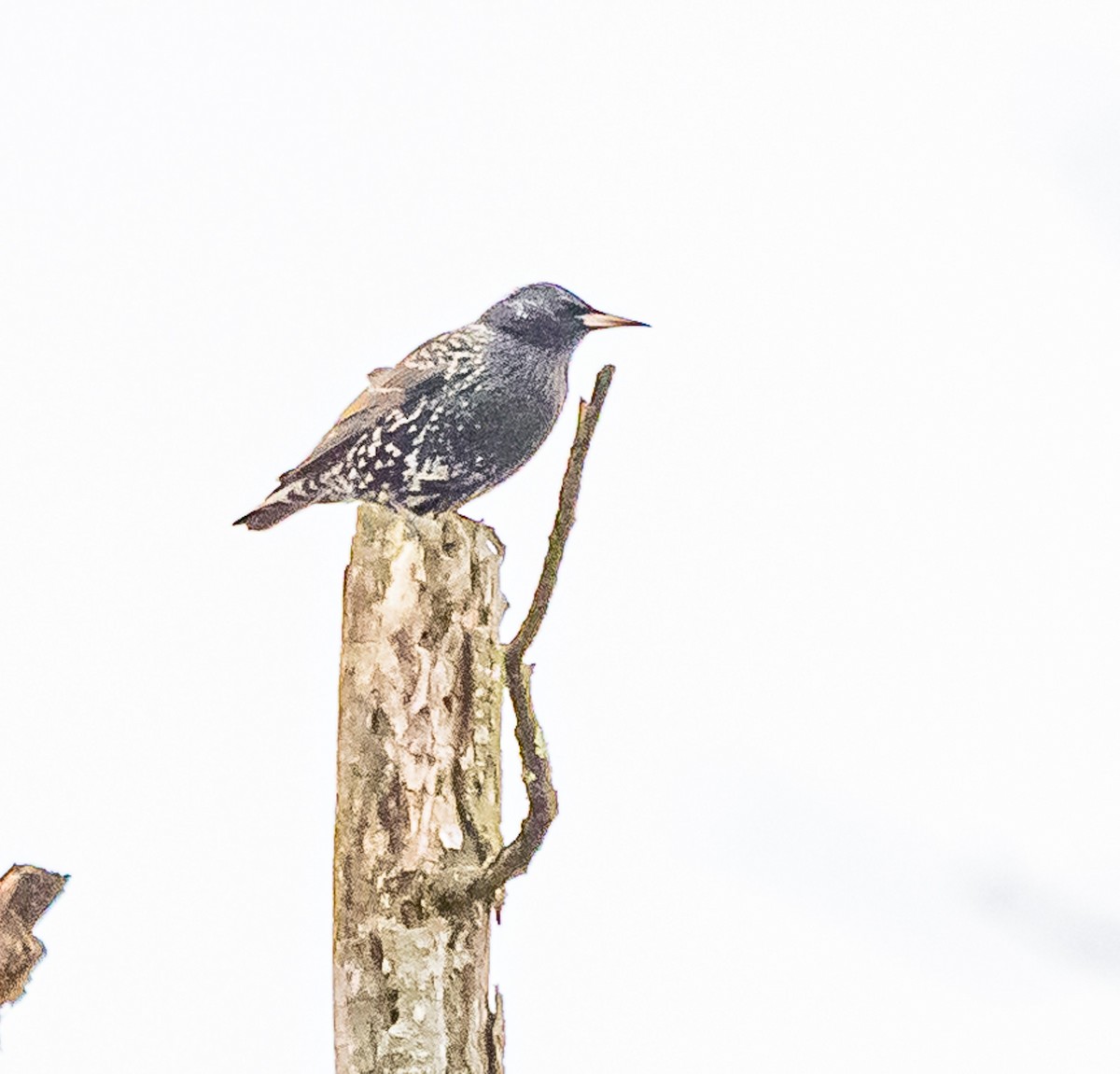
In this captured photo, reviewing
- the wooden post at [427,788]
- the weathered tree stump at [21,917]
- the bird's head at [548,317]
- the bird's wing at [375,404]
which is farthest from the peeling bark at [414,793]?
the bird's head at [548,317]

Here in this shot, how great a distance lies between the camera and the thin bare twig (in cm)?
200

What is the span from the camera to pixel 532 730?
206cm

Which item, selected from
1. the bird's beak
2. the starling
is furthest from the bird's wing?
the bird's beak

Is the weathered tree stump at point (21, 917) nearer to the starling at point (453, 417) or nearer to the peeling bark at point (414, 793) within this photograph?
the peeling bark at point (414, 793)

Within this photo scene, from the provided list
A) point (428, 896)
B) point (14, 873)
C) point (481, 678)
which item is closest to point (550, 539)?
point (481, 678)

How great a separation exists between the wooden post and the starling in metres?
0.45

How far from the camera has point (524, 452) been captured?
291cm

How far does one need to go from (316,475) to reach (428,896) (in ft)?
3.46

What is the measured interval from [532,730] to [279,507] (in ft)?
3.53

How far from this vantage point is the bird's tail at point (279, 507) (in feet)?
9.68

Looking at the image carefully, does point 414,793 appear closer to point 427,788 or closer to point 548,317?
point 427,788

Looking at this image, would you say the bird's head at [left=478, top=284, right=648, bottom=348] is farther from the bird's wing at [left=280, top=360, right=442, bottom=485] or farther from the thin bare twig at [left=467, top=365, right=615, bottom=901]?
the thin bare twig at [left=467, top=365, right=615, bottom=901]

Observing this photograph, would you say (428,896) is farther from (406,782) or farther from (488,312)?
(488,312)

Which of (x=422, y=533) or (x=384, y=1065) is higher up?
(x=422, y=533)
